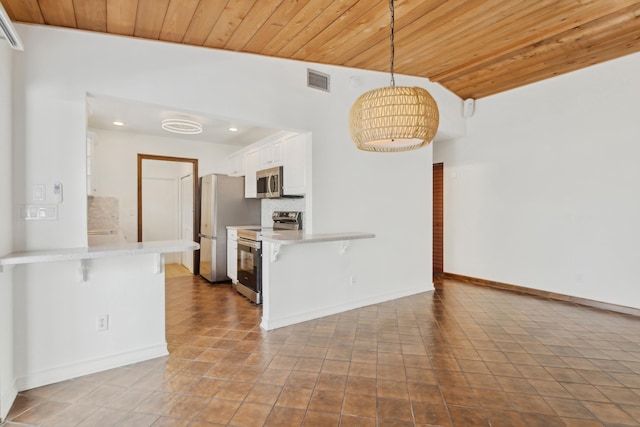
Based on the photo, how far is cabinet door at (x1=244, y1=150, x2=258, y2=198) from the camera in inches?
193

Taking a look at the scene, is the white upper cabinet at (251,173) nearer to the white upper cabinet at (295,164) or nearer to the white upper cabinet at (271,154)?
the white upper cabinet at (271,154)

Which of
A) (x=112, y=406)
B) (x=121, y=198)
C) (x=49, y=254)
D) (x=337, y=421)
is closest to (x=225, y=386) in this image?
(x=112, y=406)

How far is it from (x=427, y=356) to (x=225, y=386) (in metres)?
1.63

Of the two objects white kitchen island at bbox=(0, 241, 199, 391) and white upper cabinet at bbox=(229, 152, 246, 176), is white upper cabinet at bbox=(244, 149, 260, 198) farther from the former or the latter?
white kitchen island at bbox=(0, 241, 199, 391)

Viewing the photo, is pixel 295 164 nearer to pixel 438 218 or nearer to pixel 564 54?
pixel 438 218

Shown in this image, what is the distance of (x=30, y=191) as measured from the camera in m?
2.21

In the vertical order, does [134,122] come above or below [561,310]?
above

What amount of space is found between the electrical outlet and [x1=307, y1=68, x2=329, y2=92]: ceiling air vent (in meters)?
2.98

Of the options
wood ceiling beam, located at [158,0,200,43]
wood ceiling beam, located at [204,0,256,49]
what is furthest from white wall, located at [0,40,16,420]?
wood ceiling beam, located at [204,0,256,49]

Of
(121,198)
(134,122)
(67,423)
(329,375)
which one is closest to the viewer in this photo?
(67,423)

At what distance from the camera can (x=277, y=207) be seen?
16.5 feet

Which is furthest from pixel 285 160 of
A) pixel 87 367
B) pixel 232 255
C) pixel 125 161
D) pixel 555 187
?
pixel 555 187

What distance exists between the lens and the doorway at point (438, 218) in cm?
578

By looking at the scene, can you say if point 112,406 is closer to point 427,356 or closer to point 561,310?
point 427,356
